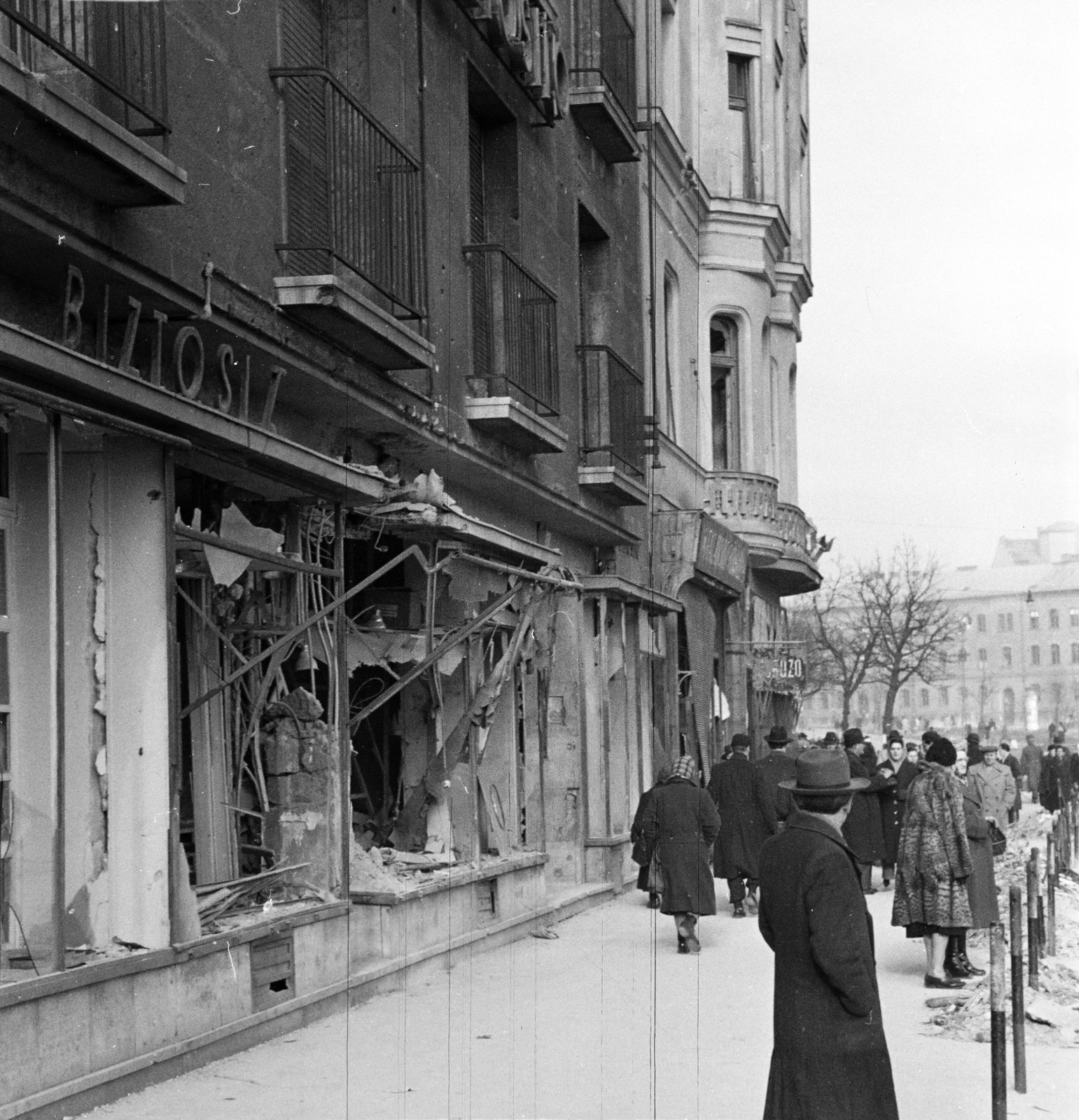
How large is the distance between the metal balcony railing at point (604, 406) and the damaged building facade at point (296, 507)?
0.04 meters

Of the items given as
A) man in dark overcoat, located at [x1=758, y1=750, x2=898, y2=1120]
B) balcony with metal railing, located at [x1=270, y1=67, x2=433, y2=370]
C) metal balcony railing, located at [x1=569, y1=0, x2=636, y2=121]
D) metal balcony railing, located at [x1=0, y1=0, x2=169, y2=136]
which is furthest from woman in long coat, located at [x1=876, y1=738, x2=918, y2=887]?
man in dark overcoat, located at [x1=758, y1=750, x2=898, y2=1120]

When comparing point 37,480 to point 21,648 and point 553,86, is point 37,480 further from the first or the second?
point 553,86

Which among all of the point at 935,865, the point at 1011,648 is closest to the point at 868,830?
the point at 935,865

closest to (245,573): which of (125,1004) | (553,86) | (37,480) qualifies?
(37,480)

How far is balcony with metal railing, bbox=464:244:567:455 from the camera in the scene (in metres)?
14.0

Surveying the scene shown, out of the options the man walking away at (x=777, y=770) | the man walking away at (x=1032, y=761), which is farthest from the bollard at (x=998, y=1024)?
the man walking away at (x=1032, y=761)

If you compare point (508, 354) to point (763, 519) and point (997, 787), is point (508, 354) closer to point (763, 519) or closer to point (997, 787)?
point (997, 787)

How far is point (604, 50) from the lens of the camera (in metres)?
18.6

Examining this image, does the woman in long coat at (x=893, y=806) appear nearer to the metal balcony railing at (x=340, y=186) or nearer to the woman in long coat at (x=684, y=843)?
the woman in long coat at (x=684, y=843)

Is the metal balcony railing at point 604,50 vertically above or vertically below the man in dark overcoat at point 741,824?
above

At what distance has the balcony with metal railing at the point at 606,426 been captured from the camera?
698 inches

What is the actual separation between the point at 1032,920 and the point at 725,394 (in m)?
18.6

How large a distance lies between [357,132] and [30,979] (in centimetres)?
→ 581

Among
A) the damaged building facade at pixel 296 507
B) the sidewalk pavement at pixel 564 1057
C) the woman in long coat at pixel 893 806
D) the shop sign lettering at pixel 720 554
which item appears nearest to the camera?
the damaged building facade at pixel 296 507
